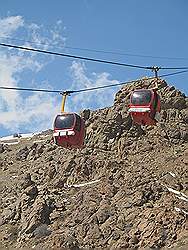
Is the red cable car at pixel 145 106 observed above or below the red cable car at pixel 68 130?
above

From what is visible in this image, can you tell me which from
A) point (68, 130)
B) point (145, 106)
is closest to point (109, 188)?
point (68, 130)

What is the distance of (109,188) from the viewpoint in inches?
2196

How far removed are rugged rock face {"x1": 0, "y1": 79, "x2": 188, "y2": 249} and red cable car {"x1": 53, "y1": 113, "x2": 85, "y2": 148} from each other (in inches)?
931

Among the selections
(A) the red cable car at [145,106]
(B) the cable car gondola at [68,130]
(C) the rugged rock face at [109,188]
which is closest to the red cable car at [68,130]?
(B) the cable car gondola at [68,130]

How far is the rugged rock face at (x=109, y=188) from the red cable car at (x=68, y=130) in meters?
23.7

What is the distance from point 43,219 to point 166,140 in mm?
18627

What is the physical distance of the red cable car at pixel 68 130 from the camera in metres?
21.6

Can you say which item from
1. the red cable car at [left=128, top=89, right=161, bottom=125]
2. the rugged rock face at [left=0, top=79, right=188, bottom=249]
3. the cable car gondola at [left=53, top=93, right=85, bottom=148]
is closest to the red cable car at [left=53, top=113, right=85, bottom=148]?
the cable car gondola at [left=53, top=93, right=85, bottom=148]

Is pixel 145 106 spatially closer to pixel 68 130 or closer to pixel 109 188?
pixel 68 130

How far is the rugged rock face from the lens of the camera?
47.1 m

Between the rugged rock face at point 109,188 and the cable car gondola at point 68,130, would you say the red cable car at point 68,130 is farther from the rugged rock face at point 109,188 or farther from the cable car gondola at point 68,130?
the rugged rock face at point 109,188

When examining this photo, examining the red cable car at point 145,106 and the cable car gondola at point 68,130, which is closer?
the red cable car at point 145,106

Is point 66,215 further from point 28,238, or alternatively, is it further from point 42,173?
point 42,173

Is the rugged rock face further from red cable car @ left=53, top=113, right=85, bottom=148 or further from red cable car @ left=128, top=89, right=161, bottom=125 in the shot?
red cable car @ left=53, top=113, right=85, bottom=148
